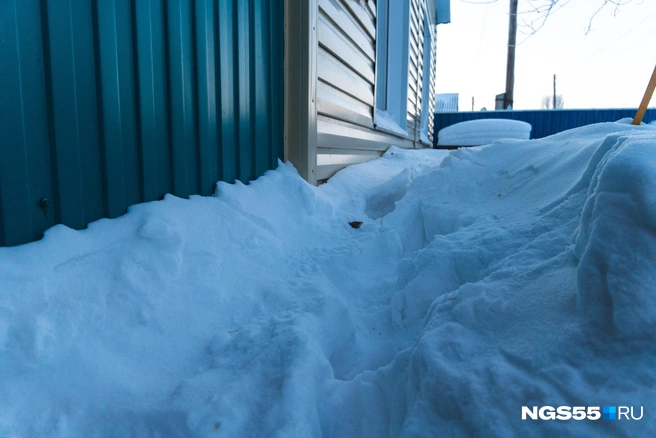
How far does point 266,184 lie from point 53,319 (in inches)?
57.6

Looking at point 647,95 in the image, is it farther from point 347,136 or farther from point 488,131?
point 488,131

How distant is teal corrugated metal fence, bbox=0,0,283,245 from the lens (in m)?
1.27

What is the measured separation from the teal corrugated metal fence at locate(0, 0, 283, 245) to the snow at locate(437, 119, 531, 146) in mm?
7364

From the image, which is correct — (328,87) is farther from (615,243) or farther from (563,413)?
(563,413)

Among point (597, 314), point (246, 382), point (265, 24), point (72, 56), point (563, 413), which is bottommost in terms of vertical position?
point (246, 382)

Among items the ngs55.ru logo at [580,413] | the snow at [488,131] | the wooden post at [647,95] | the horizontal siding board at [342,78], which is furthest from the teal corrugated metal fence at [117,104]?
the snow at [488,131]

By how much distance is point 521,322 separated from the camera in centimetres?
104

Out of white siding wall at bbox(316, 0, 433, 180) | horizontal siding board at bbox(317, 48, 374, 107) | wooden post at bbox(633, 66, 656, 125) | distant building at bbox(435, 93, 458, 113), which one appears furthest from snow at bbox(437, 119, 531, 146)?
distant building at bbox(435, 93, 458, 113)

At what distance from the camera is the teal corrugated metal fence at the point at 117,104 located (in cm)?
127

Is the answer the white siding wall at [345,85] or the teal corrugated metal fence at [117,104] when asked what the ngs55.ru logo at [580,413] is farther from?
the white siding wall at [345,85]

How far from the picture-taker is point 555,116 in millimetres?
13414

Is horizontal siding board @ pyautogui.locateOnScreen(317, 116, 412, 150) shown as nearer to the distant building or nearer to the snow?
the snow

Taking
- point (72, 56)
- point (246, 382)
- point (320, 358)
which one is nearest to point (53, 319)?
point (246, 382)

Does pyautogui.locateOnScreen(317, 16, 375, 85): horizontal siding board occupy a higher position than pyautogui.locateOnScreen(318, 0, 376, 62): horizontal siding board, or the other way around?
pyautogui.locateOnScreen(318, 0, 376, 62): horizontal siding board
